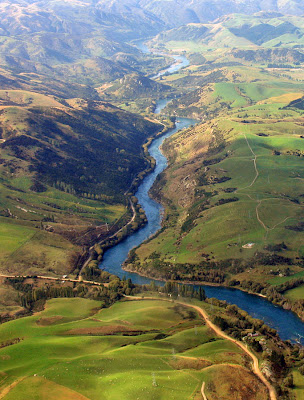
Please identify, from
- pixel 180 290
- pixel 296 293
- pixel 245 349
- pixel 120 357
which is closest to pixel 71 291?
pixel 180 290

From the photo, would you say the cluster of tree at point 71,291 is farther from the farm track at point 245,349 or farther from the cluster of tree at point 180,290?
the farm track at point 245,349

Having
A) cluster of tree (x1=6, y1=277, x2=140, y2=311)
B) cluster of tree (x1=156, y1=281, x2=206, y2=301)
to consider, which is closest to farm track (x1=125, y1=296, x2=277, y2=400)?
cluster of tree (x1=156, y1=281, x2=206, y2=301)

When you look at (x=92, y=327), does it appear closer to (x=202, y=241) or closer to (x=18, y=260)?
(x=18, y=260)

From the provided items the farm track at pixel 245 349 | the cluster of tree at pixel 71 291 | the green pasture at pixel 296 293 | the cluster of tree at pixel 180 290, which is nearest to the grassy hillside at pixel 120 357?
the farm track at pixel 245 349

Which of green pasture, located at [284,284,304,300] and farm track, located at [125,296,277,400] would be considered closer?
farm track, located at [125,296,277,400]

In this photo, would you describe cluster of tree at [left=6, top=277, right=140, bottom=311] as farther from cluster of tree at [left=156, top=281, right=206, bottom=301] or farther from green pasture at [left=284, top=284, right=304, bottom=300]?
green pasture at [left=284, top=284, right=304, bottom=300]

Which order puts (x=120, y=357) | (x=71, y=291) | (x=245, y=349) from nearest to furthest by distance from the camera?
(x=120, y=357), (x=245, y=349), (x=71, y=291)

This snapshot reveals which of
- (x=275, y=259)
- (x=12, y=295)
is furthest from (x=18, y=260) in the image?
(x=275, y=259)

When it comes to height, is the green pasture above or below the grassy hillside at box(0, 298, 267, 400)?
below

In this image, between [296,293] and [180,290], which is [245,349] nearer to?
[180,290]
